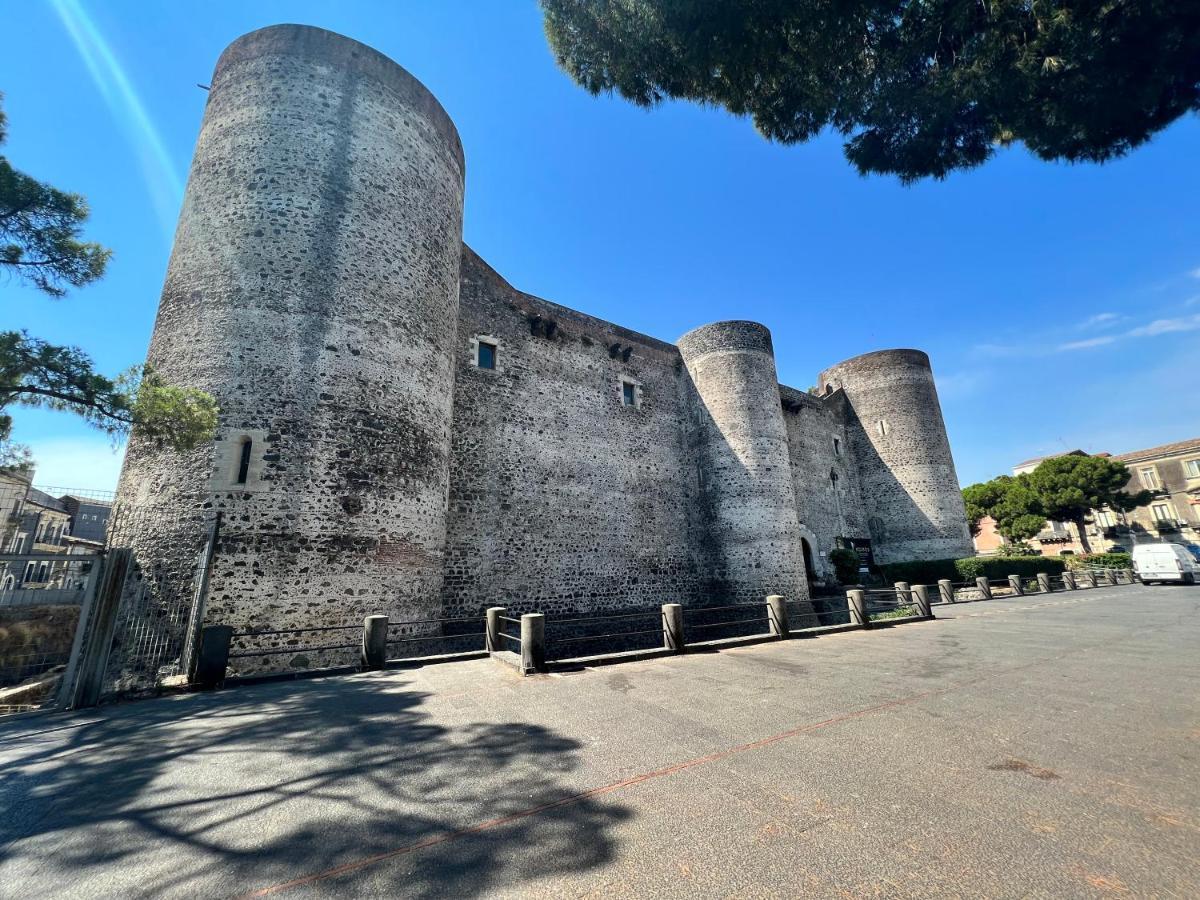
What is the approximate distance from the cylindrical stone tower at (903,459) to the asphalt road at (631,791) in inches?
775

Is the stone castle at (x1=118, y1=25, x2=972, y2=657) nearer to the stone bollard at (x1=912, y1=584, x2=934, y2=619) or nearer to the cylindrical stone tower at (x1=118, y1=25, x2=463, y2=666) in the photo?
the cylindrical stone tower at (x1=118, y1=25, x2=463, y2=666)

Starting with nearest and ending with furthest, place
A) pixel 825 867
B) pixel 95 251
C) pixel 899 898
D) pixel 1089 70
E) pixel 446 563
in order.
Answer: pixel 899 898
pixel 825 867
pixel 1089 70
pixel 95 251
pixel 446 563

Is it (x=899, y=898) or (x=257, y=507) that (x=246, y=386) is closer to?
(x=257, y=507)

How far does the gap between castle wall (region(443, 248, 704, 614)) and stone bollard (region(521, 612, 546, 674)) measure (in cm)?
535

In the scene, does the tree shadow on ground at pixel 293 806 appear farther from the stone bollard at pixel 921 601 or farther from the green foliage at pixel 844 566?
the green foliage at pixel 844 566

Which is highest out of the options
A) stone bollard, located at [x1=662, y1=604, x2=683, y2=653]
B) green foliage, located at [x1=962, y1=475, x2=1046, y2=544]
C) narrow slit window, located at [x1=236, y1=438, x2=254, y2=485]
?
green foliage, located at [x1=962, y1=475, x2=1046, y2=544]

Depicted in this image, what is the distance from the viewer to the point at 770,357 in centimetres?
1906

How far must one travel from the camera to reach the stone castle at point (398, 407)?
8.56m

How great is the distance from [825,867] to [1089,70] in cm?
915

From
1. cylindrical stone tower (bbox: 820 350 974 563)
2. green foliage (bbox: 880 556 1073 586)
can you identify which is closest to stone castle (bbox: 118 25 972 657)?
green foliage (bbox: 880 556 1073 586)

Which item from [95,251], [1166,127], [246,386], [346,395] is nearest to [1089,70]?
[1166,127]

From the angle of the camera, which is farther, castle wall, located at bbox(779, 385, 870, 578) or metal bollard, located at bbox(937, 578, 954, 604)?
castle wall, located at bbox(779, 385, 870, 578)

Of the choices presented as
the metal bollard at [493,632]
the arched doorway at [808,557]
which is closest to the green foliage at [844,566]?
the arched doorway at [808,557]

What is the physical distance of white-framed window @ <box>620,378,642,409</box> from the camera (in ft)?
57.9
